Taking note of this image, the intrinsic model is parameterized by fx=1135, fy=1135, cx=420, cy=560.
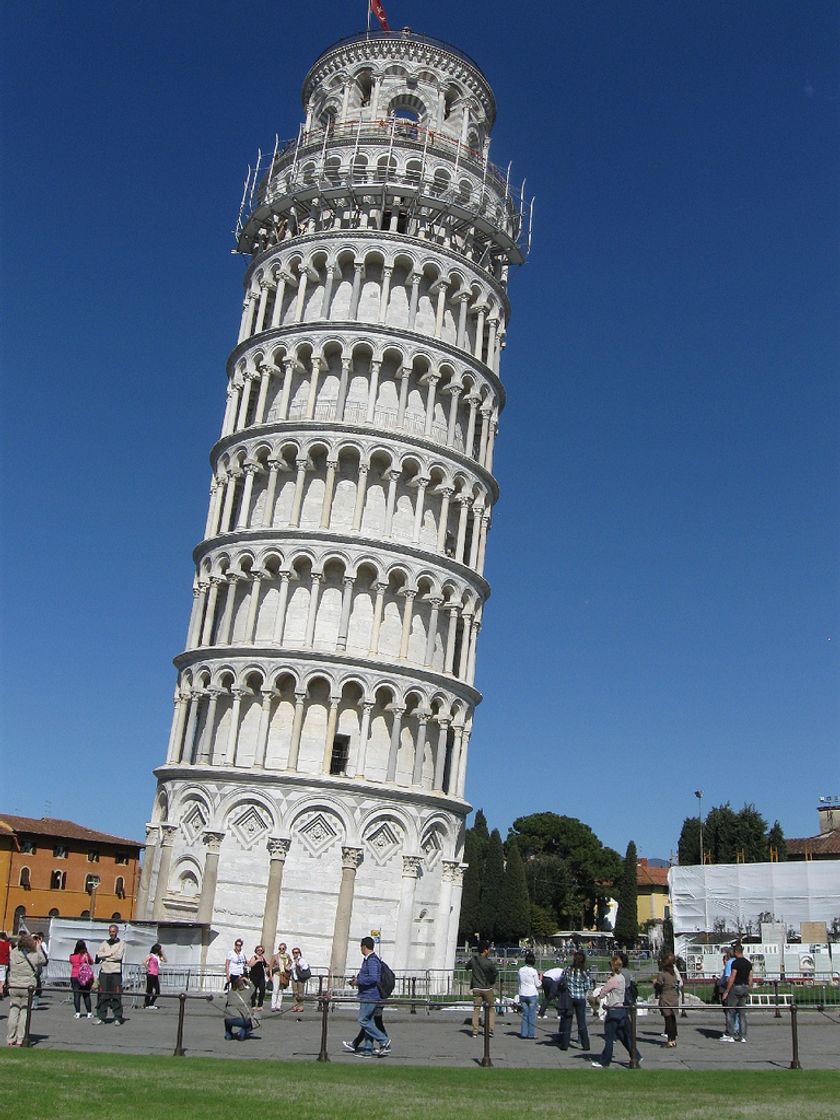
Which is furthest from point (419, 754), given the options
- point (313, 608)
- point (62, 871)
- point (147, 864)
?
point (62, 871)

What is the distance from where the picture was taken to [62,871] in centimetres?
8688

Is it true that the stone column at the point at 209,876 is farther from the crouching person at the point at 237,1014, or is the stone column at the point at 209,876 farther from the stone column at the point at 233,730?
the crouching person at the point at 237,1014

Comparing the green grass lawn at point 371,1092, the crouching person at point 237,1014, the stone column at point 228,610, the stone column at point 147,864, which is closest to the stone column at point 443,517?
the stone column at point 228,610

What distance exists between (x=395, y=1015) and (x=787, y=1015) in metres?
10.2

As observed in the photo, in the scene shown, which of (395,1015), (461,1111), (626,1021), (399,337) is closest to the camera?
(461,1111)

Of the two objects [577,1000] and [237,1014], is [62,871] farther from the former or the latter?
[577,1000]

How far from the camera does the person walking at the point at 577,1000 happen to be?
21.3 metres

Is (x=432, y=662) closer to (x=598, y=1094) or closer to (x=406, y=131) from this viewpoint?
(x=406, y=131)

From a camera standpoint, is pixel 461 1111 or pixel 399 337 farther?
pixel 399 337

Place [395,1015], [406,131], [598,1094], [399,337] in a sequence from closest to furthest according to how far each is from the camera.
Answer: [598,1094] → [395,1015] → [399,337] → [406,131]

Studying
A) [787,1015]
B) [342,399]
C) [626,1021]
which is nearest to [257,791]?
[342,399]

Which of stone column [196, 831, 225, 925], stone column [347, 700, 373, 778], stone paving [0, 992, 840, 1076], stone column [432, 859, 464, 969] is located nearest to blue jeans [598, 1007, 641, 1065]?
stone paving [0, 992, 840, 1076]

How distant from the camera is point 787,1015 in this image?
2934cm

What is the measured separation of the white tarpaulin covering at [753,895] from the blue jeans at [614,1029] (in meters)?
39.5
